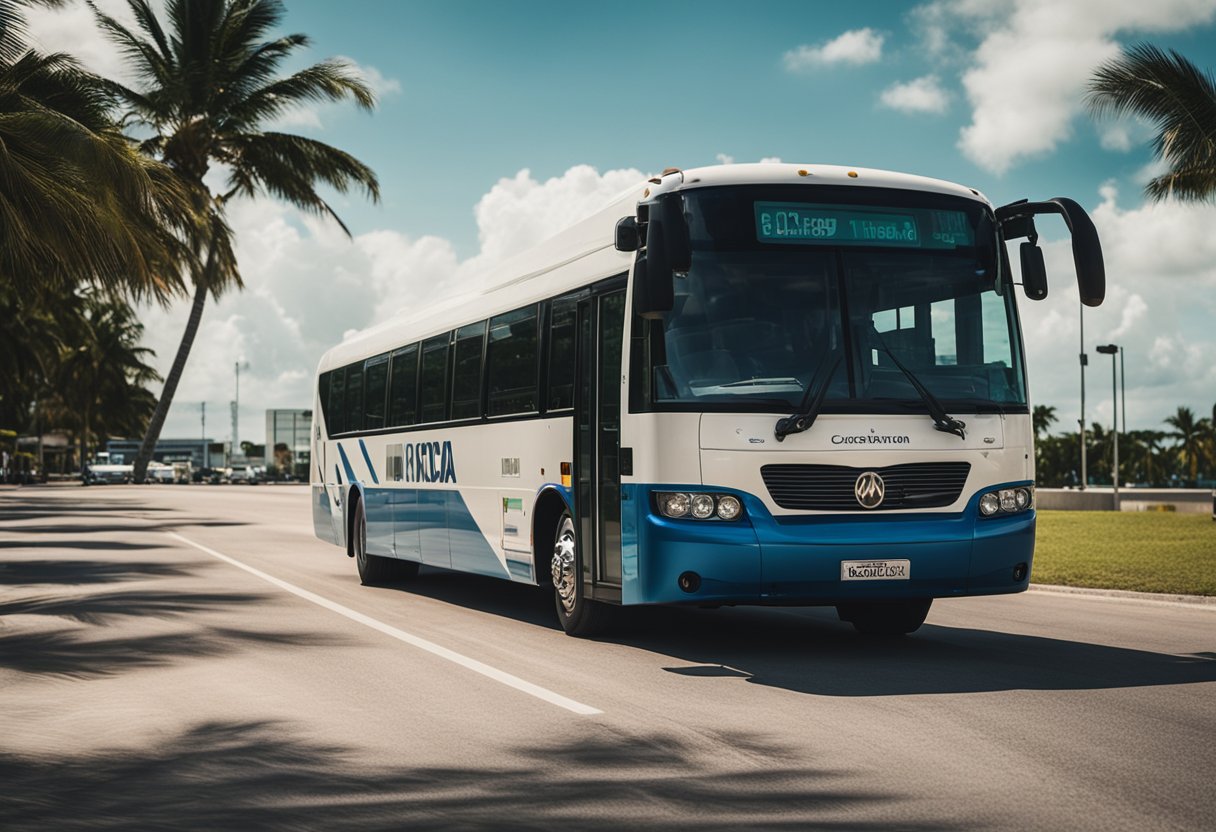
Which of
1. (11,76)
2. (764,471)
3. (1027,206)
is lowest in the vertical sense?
(764,471)

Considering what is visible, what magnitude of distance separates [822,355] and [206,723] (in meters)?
4.72

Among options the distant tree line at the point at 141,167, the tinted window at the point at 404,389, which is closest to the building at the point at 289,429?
the distant tree line at the point at 141,167

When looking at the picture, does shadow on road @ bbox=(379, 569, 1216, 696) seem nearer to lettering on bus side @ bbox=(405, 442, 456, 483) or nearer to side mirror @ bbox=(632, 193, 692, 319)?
lettering on bus side @ bbox=(405, 442, 456, 483)

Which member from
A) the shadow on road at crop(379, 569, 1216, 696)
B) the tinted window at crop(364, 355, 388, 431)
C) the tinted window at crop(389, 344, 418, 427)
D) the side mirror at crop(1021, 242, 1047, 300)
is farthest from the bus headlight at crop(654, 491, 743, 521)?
the tinted window at crop(364, 355, 388, 431)

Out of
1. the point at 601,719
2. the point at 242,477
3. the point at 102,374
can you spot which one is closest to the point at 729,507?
the point at 601,719

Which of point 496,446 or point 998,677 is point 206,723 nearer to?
point 998,677

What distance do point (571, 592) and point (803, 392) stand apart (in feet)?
9.88

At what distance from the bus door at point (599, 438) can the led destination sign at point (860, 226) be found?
1.34 metres

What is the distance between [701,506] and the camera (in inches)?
389

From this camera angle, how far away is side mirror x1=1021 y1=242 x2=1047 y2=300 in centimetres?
1055

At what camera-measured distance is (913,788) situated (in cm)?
630

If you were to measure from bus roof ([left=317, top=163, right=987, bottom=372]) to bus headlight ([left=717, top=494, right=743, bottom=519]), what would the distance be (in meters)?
2.14

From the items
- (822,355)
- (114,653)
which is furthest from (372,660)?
(822,355)

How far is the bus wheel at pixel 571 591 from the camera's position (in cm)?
1168
